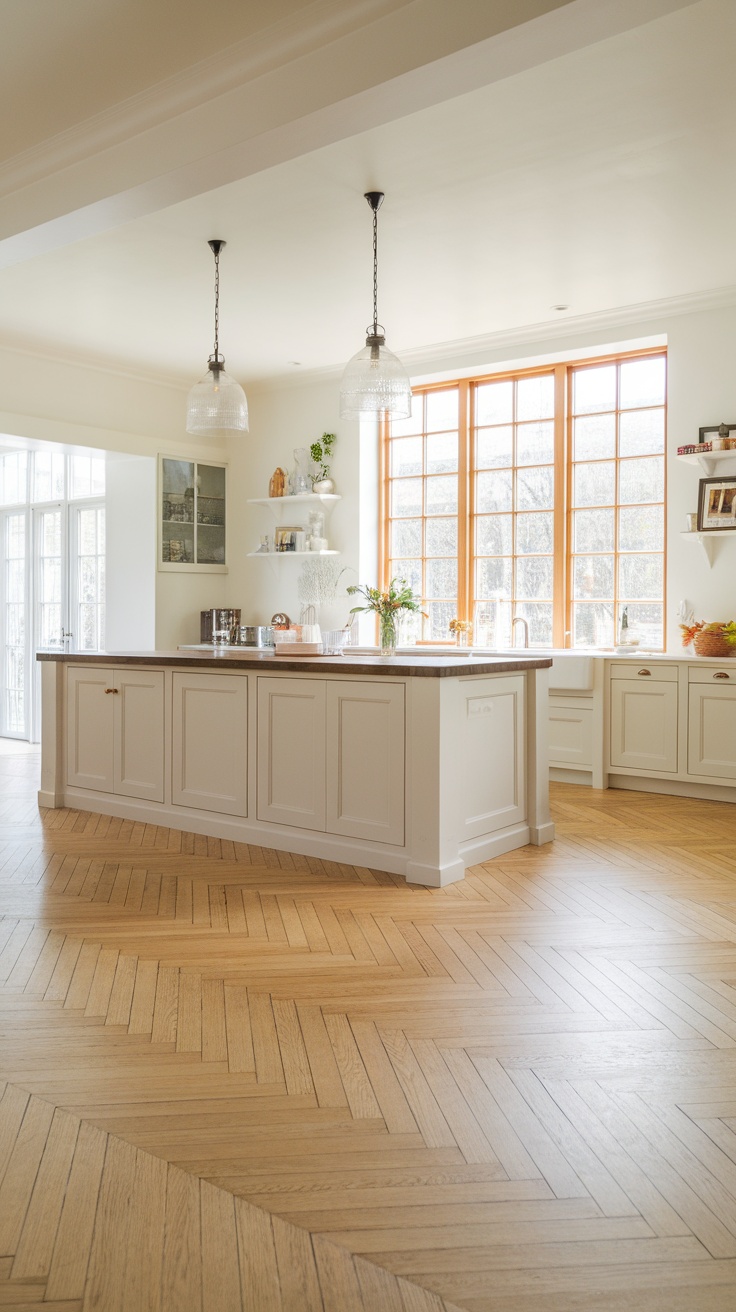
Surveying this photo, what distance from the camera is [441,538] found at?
7500 mm

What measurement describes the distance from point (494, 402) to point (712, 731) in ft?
10.2

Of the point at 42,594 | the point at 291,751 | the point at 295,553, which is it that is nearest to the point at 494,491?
the point at 295,553

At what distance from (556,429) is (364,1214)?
597 cm

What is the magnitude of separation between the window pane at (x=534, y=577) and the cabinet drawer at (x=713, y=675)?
1588mm

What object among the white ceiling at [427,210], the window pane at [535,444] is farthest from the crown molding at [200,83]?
the window pane at [535,444]

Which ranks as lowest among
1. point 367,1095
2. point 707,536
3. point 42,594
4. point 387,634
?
point 367,1095

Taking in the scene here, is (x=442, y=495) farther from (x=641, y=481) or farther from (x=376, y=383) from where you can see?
(x=376, y=383)

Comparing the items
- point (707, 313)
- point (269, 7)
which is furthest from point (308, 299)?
point (269, 7)

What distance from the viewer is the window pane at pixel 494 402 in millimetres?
7176

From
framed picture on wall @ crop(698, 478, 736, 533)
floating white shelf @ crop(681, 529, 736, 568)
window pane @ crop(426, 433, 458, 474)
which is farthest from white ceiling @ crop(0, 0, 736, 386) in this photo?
floating white shelf @ crop(681, 529, 736, 568)

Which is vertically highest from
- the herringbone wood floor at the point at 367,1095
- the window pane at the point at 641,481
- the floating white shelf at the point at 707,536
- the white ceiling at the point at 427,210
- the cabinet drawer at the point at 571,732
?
the white ceiling at the point at 427,210

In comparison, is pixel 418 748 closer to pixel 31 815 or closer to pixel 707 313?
pixel 31 815

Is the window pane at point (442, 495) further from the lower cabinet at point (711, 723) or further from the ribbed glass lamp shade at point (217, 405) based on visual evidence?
the ribbed glass lamp shade at point (217, 405)

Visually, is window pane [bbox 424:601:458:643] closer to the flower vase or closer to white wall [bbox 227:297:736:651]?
white wall [bbox 227:297:736:651]
